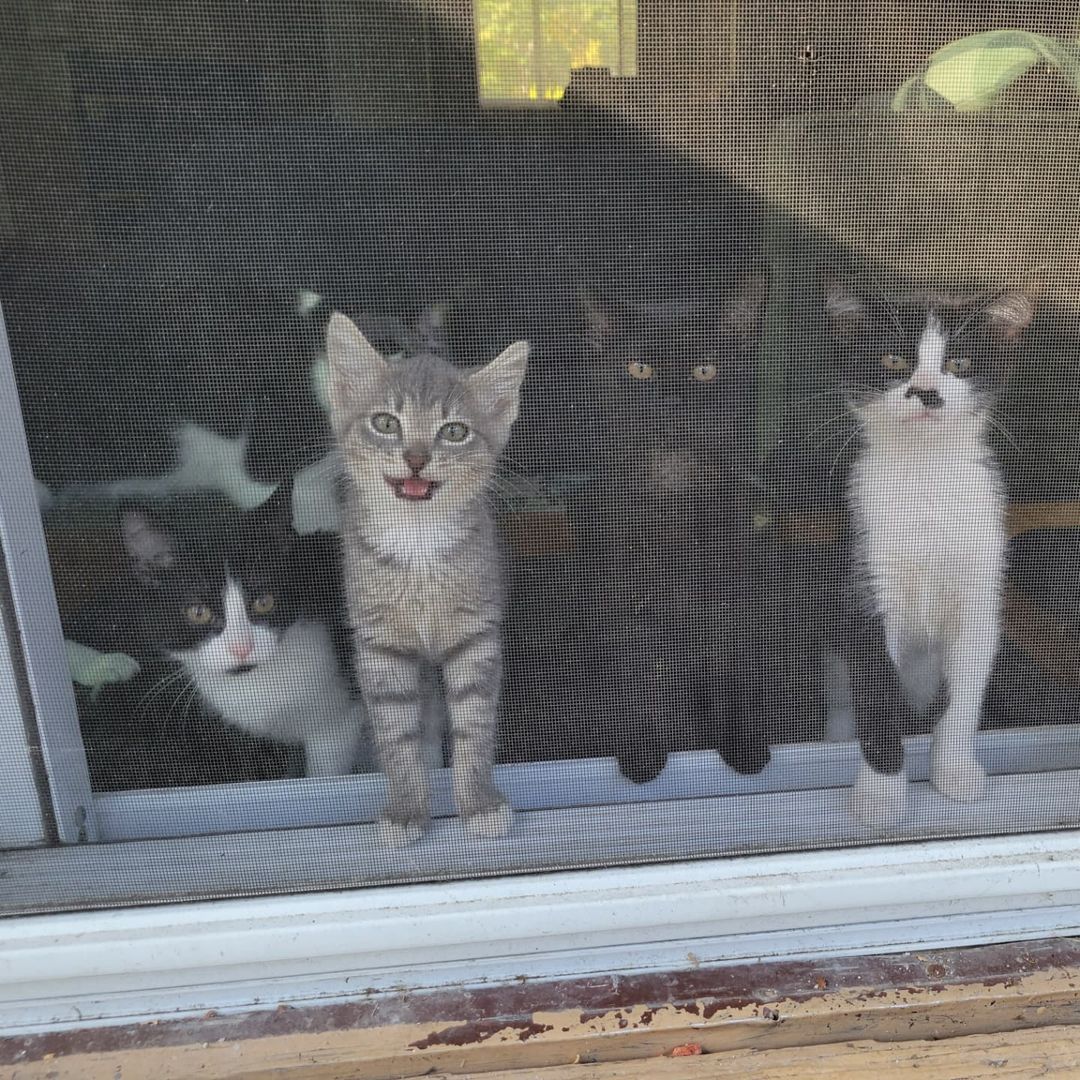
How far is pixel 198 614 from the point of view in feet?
3.82

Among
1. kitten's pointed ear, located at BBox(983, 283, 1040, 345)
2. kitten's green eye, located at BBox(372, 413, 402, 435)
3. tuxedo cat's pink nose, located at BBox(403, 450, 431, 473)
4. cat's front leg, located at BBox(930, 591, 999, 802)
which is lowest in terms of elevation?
cat's front leg, located at BBox(930, 591, 999, 802)

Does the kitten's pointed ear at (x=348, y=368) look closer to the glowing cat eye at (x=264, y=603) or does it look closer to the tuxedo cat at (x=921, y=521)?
the glowing cat eye at (x=264, y=603)

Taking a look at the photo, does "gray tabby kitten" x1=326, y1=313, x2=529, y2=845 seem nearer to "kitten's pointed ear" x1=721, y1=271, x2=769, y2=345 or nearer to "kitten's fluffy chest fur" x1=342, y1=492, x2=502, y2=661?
"kitten's fluffy chest fur" x1=342, y1=492, x2=502, y2=661

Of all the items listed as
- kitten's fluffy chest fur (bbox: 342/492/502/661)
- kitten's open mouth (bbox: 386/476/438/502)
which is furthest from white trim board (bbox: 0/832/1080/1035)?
kitten's open mouth (bbox: 386/476/438/502)

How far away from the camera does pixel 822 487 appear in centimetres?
114

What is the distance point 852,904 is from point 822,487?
49 centimetres

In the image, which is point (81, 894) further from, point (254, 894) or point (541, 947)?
point (541, 947)

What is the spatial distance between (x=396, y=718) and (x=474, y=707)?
99 millimetres

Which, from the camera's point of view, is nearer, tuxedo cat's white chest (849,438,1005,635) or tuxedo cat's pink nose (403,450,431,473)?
tuxedo cat's pink nose (403,450,431,473)

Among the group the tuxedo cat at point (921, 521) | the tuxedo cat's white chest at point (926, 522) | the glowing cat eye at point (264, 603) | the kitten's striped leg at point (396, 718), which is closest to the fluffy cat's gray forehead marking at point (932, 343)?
the tuxedo cat at point (921, 521)

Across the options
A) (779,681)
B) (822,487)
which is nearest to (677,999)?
(779,681)

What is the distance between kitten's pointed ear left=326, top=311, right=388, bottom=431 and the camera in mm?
987

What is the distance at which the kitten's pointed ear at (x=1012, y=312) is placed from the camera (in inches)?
39.9

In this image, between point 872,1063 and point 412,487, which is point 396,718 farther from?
point 872,1063
